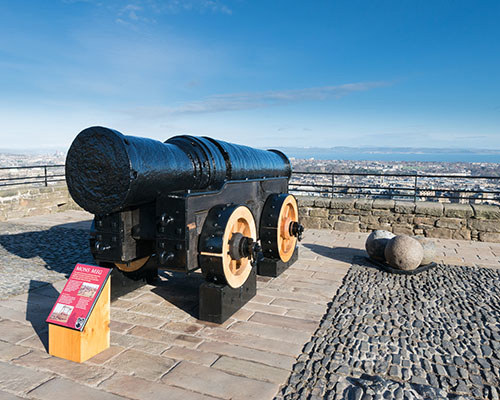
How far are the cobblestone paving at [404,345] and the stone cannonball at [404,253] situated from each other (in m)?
0.39

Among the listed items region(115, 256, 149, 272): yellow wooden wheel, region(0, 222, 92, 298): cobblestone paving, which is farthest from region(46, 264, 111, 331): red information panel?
region(0, 222, 92, 298): cobblestone paving

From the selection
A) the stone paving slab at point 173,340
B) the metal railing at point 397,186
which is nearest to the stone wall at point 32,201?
the stone paving slab at point 173,340

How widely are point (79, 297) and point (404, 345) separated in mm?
2589

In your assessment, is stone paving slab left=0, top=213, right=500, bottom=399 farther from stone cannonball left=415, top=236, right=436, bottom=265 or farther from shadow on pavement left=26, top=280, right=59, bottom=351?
stone cannonball left=415, top=236, right=436, bottom=265

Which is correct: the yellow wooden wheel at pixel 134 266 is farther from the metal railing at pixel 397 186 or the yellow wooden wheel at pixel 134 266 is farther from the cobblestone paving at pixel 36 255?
the metal railing at pixel 397 186

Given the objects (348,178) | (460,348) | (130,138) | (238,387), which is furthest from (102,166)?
(348,178)

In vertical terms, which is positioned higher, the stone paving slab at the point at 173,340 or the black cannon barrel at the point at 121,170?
the black cannon barrel at the point at 121,170

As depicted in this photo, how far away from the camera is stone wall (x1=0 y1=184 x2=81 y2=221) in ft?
31.2

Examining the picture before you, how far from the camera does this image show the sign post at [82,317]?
9.51 ft

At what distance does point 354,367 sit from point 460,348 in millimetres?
1000

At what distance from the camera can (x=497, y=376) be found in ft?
9.27

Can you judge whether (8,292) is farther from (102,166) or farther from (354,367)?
(354,367)

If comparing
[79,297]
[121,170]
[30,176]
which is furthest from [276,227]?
[30,176]

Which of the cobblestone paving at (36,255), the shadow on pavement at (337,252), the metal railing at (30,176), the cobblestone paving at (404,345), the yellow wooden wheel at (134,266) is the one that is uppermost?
the metal railing at (30,176)
